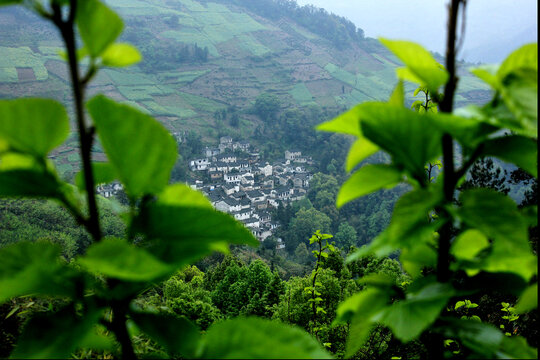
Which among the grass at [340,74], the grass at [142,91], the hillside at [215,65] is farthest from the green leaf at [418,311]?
the grass at [340,74]

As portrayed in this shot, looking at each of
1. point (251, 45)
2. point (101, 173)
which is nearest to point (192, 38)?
point (251, 45)

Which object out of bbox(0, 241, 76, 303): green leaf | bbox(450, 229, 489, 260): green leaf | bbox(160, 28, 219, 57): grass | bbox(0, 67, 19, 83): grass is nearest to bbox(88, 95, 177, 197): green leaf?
bbox(0, 241, 76, 303): green leaf

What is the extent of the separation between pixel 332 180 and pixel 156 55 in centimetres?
3758

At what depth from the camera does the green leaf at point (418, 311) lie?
1.33 ft

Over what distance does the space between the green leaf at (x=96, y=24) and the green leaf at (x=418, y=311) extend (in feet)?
1.49

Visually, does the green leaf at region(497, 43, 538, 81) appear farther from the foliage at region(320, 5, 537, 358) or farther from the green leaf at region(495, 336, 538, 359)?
the green leaf at region(495, 336, 538, 359)

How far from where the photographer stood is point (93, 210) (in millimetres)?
413

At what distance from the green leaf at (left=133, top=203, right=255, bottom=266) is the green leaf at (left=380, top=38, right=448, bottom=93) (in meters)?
0.29

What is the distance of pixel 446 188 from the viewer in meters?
0.45

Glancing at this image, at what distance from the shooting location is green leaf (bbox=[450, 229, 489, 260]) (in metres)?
0.52

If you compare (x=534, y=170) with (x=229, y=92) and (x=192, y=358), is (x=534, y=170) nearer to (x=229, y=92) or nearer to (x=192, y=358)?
(x=192, y=358)

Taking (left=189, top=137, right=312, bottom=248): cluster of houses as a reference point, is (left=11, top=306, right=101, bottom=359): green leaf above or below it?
above

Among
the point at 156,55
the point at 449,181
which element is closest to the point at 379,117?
the point at 449,181

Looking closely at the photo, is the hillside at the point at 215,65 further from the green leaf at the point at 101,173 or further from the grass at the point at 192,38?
the green leaf at the point at 101,173
